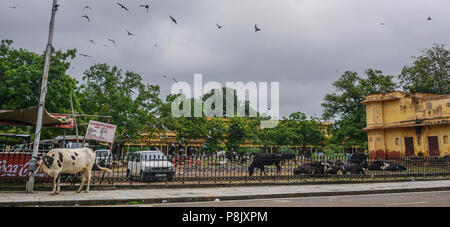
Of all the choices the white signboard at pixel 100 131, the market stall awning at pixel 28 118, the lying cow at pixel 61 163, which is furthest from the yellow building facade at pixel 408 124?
the market stall awning at pixel 28 118

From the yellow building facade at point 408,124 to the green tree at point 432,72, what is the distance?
25.1 ft

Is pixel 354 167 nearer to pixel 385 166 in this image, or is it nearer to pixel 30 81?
pixel 385 166

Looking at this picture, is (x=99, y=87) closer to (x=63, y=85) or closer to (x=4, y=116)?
(x=63, y=85)

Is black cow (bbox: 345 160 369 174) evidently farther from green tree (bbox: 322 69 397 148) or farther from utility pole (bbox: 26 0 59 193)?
green tree (bbox: 322 69 397 148)

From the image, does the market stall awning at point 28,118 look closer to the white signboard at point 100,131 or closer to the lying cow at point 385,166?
the white signboard at point 100,131

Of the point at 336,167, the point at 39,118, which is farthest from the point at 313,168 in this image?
the point at 39,118

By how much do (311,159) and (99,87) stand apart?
3273 centimetres

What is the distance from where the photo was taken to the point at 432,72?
4347 centimetres

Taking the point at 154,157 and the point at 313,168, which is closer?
→ the point at 154,157

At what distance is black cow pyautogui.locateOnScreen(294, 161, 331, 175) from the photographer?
16.6 m

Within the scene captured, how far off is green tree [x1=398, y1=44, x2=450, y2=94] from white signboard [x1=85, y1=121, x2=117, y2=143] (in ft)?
139

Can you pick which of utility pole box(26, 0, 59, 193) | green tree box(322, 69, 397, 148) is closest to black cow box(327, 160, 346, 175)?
utility pole box(26, 0, 59, 193)

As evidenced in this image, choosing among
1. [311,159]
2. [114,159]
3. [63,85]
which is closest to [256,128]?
[63,85]

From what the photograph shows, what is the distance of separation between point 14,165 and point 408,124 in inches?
1446
